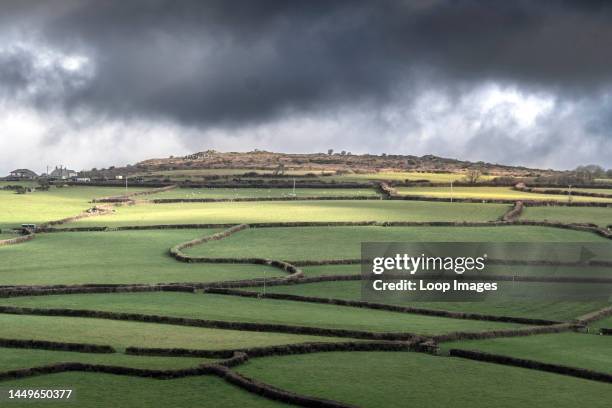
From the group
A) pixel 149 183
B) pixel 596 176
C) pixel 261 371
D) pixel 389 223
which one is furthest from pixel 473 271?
Result: pixel 596 176

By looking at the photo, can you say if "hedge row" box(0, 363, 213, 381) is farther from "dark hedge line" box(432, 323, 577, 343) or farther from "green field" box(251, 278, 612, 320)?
"green field" box(251, 278, 612, 320)

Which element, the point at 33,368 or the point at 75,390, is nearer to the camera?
the point at 75,390

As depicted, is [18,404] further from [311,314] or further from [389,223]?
[389,223]

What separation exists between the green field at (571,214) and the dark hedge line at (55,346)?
72.7m

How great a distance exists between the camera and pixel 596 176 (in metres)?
179

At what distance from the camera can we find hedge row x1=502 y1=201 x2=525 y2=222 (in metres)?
105

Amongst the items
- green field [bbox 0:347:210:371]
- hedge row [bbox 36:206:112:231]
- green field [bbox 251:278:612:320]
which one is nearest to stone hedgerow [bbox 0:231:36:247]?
hedge row [bbox 36:206:112:231]

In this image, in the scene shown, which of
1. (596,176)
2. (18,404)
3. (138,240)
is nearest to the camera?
(18,404)

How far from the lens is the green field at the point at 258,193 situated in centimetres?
14038

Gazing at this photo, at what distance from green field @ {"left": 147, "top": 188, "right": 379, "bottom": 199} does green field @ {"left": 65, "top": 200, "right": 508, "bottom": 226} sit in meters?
9.66

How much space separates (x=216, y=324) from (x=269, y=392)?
14.8 m

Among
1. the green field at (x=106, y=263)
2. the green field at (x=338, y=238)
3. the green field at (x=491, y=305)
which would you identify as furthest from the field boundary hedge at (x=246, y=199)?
the green field at (x=491, y=305)

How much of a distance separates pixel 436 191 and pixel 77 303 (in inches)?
3779

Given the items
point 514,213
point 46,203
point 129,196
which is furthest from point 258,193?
point 514,213
